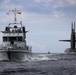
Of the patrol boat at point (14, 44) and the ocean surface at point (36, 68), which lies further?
the patrol boat at point (14, 44)

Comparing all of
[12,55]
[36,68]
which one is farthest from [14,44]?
[36,68]

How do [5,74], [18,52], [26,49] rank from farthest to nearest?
[26,49]
[18,52]
[5,74]

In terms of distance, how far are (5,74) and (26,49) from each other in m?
28.4

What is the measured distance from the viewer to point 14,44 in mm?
61844

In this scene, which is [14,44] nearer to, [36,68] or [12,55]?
[12,55]

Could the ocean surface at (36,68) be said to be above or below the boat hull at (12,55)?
below

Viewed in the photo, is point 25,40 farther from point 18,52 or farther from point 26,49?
point 18,52

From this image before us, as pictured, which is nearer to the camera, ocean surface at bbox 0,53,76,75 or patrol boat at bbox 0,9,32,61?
ocean surface at bbox 0,53,76,75

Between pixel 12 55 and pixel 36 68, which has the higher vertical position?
pixel 12 55

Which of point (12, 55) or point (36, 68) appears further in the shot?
point (12, 55)

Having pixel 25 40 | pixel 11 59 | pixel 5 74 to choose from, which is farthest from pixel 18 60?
pixel 5 74

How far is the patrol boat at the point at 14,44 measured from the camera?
58.8m

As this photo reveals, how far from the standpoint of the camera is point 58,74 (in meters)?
35.0

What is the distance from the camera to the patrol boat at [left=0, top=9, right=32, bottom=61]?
58812 mm
